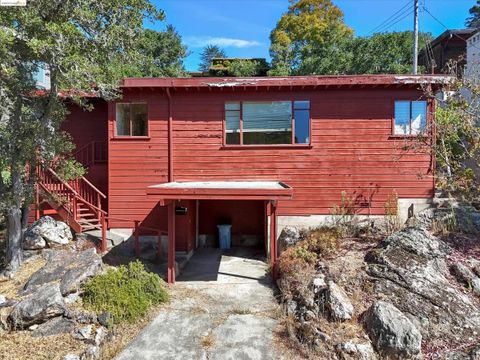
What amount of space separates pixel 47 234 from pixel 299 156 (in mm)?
7212

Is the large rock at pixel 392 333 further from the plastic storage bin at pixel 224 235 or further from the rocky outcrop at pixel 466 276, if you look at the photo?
the plastic storage bin at pixel 224 235

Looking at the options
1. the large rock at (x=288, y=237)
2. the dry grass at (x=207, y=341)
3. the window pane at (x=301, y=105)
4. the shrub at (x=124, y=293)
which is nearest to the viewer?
the dry grass at (x=207, y=341)

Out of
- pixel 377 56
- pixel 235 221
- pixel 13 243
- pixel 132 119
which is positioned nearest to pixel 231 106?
pixel 132 119

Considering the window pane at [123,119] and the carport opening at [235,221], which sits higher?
the window pane at [123,119]

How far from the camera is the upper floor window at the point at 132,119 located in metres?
10.2

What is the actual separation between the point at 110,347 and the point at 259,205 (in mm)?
6527

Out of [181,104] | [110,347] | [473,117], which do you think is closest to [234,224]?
[181,104]

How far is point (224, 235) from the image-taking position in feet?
35.1

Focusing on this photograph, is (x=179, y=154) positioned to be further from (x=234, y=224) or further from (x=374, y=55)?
(x=374, y=55)

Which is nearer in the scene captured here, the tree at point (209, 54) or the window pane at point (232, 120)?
the window pane at point (232, 120)

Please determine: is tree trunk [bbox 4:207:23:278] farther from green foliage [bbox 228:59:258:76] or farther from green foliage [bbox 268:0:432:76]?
green foliage [bbox 228:59:258:76]

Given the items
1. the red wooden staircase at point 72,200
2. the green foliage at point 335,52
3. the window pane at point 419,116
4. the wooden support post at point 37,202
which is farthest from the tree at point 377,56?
the wooden support post at point 37,202

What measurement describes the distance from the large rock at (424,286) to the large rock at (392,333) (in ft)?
1.44

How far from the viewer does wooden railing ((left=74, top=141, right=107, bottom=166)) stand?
440 inches
